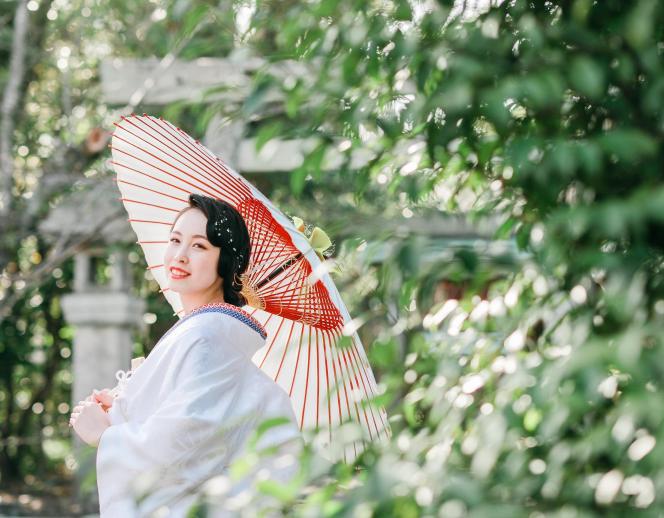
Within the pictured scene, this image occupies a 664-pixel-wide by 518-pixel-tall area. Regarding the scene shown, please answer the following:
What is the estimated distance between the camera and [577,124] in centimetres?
134

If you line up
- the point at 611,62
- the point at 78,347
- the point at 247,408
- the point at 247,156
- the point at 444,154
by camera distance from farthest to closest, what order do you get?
the point at 78,347 → the point at 247,156 → the point at 247,408 → the point at 444,154 → the point at 611,62

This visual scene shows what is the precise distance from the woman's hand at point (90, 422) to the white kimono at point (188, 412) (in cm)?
2

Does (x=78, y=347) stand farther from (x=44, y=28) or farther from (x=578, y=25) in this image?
(x=578, y=25)

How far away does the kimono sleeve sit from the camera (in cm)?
189

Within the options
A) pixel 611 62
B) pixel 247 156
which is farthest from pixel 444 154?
pixel 247 156

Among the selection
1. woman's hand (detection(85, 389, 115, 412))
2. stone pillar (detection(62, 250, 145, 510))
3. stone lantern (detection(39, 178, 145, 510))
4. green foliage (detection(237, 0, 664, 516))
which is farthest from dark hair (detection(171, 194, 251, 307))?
stone pillar (detection(62, 250, 145, 510))

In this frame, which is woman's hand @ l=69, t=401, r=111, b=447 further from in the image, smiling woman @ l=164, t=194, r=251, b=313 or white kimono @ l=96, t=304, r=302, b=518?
smiling woman @ l=164, t=194, r=251, b=313

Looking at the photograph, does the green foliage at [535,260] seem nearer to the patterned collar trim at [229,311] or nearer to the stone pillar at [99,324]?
the patterned collar trim at [229,311]

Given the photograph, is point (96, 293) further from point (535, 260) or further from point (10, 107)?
point (535, 260)

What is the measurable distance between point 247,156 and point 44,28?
178cm

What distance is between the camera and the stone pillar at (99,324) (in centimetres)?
604

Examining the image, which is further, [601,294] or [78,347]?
[78,347]

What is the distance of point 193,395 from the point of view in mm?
1914

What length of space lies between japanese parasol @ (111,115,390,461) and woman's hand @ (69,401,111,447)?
0.34 m
